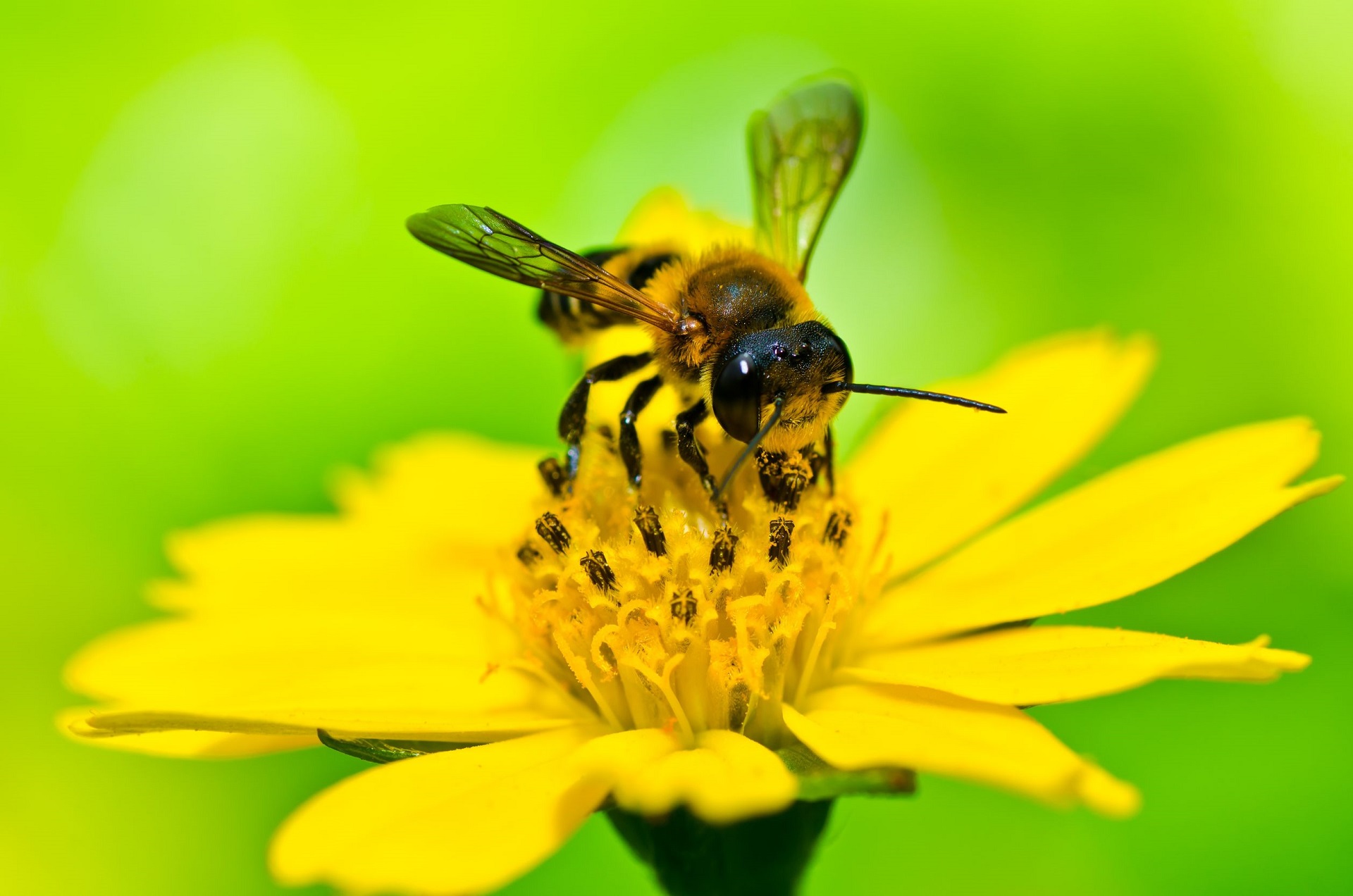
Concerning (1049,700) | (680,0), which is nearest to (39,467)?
(680,0)

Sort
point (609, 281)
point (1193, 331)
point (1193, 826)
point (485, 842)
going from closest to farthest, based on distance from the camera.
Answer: point (485, 842) < point (609, 281) < point (1193, 826) < point (1193, 331)

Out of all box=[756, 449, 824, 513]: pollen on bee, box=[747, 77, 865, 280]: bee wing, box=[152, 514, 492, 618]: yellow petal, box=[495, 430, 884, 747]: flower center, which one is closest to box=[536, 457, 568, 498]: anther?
box=[495, 430, 884, 747]: flower center

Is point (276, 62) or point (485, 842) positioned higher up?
point (276, 62)

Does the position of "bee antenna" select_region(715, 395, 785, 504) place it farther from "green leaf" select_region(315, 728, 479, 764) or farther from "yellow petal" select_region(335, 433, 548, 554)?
"yellow petal" select_region(335, 433, 548, 554)

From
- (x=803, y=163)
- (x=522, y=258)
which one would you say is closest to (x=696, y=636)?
(x=522, y=258)

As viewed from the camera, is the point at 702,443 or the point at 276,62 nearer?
the point at 702,443

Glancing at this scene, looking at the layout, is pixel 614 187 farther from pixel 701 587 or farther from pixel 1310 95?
pixel 701 587

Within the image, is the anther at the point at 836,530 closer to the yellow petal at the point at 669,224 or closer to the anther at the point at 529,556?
the anther at the point at 529,556
